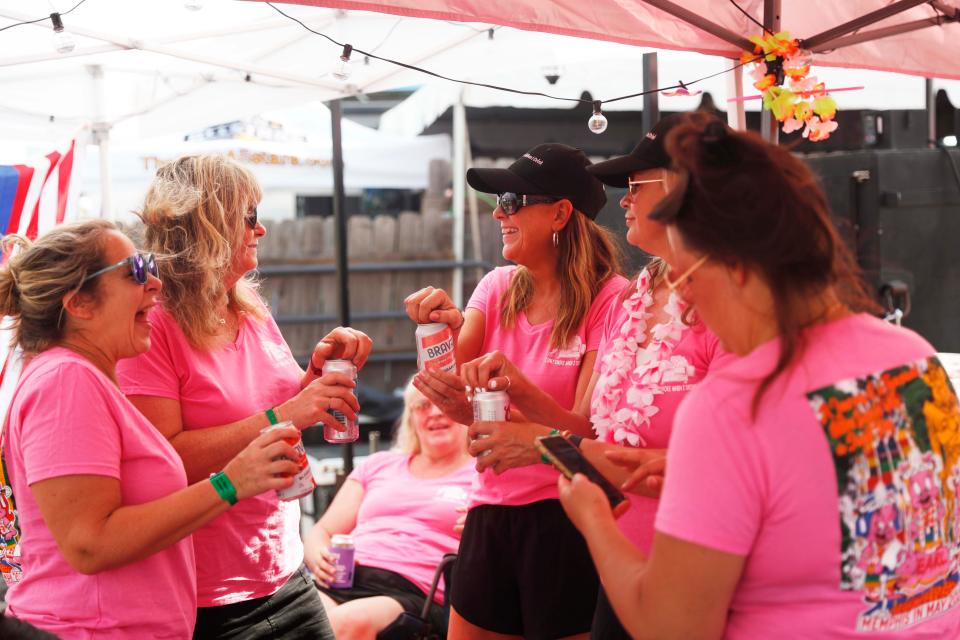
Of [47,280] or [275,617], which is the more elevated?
[47,280]

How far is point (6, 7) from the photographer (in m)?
3.18

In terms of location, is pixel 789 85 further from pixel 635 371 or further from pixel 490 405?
pixel 490 405

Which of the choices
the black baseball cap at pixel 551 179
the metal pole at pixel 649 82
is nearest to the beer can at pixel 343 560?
the black baseball cap at pixel 551 179

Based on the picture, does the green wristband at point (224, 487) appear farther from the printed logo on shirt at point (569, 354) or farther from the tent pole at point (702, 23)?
the tent pole at point (702, 23)

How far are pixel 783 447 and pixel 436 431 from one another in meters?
2.82

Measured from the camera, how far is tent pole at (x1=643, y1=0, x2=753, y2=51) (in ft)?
8.36

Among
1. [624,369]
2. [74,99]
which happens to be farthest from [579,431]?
[74,99]

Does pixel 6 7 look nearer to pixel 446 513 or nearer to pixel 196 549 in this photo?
pixel 196 549

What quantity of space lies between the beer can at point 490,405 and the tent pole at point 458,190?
23.2 ft

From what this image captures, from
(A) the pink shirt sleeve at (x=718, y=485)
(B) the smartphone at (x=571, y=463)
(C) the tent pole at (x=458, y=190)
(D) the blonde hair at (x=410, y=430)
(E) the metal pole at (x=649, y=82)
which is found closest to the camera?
(A) the pink shirt sleeve at (x=718, y=485)

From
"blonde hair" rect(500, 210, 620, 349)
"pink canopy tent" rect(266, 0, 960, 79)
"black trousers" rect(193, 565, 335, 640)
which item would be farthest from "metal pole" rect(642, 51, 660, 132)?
"black trousers" rect(193, 565, 335, 640)

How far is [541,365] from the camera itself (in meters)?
2.32

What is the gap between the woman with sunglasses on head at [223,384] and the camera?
6.46 feet

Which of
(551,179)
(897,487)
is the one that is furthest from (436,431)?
(897,487)
